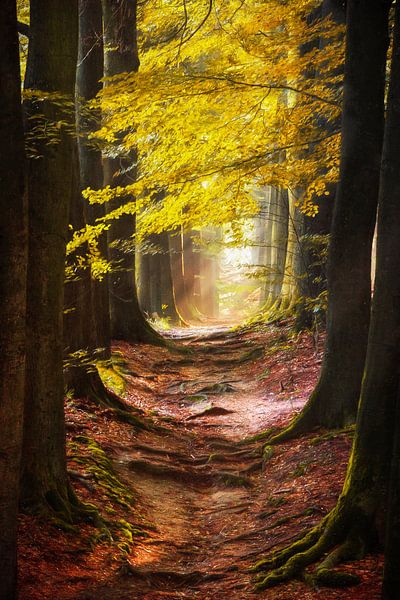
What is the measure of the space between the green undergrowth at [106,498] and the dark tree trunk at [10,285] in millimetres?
1732

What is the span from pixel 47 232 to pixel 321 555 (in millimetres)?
3643

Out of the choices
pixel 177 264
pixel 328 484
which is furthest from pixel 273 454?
pixel 177 264

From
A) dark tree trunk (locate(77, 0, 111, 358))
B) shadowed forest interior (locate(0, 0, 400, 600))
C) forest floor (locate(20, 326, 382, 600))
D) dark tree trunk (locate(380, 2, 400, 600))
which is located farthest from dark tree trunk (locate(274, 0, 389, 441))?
dark tree trunk (locate(77, 0, 111, 358))

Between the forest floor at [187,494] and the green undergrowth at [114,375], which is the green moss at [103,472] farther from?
the green undergrowth at [114,375]

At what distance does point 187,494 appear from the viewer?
8.09 meters

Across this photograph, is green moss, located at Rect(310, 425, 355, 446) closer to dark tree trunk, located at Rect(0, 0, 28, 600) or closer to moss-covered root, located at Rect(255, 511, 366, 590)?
moss-covered root, located at Rect(255, 511, 366, 590)

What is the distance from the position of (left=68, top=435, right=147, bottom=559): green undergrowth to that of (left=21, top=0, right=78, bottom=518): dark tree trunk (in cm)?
53

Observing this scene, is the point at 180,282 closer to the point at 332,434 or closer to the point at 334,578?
the point at 332,434

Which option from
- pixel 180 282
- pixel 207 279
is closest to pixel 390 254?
pixel 180 282

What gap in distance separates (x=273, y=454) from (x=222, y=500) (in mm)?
1219

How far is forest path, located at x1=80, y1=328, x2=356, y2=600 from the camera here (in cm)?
568

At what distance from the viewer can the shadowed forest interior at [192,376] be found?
15.6 ft

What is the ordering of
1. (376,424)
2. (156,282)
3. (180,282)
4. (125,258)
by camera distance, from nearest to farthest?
1. (376,424)
2. (125,258)
3. (156,282)
4. (180,282)

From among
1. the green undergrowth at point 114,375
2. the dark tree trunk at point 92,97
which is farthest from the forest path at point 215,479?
the dark tree trunk at point 92,97
